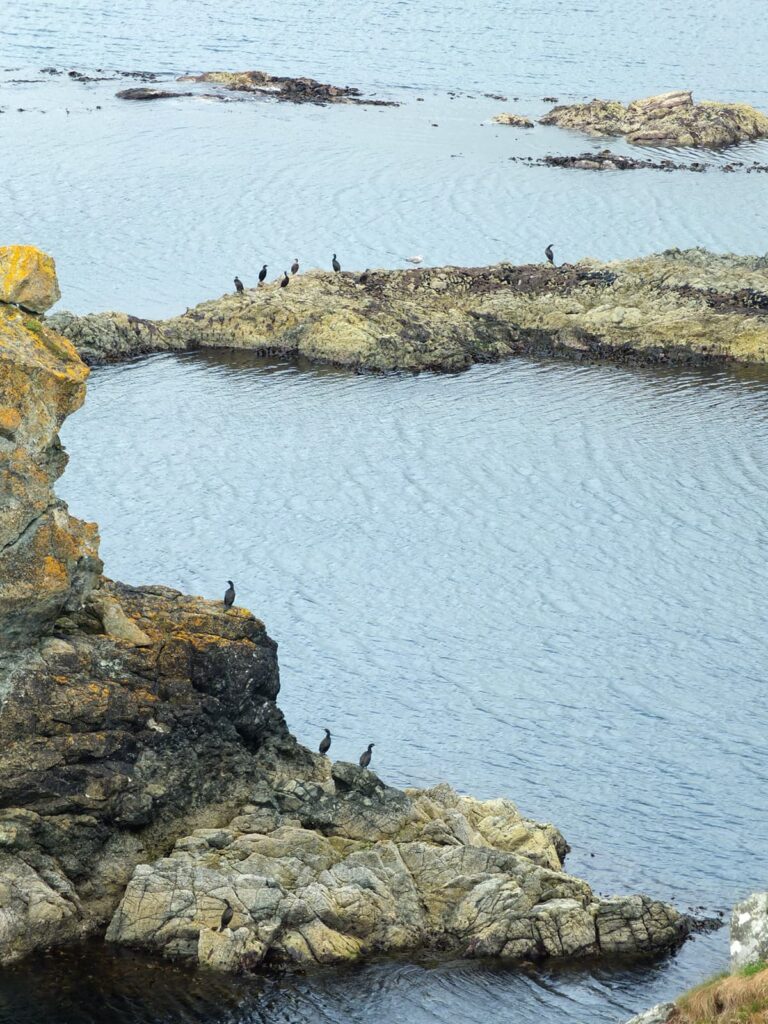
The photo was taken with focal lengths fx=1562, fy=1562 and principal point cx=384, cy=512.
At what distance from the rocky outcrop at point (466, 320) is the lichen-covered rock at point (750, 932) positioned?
4616cm

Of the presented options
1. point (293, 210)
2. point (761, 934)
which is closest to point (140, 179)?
point (293, 210)

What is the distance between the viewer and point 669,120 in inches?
4673

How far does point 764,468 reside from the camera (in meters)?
57.7

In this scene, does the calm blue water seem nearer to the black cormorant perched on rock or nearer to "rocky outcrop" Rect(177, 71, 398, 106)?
the black cormorant perched on rock

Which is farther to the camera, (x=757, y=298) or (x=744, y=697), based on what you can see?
(x=757, y=298)

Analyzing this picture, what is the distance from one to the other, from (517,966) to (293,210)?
2749 inches

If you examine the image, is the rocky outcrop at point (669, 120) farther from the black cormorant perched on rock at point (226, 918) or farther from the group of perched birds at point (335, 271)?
the black cormorant perched on rock at point (226, 918)

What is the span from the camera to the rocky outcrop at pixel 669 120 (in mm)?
116438

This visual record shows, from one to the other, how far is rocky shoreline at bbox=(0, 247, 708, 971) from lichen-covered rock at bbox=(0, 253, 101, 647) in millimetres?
39

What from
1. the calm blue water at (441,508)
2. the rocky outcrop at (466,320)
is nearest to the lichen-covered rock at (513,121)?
the calm blue water at (441,508)

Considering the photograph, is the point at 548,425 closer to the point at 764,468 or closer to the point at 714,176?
the point at 764,468

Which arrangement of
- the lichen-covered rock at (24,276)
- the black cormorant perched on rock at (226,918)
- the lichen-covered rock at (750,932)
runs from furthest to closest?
the lichen-covered rock at (24,276)
the black cormorant perched on rock at (226,918)
the lichen-covered rock at (750,932)

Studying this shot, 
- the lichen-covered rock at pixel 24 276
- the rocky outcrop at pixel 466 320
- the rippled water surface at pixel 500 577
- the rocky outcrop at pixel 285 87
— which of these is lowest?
the rippled water surface at pixel 500 577

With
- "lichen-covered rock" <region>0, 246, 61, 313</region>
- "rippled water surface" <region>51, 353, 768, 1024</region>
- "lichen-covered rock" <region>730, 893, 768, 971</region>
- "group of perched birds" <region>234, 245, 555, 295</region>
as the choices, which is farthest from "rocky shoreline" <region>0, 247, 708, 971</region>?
"group of perched birds" <region>234, 245, 555, 295</region>
